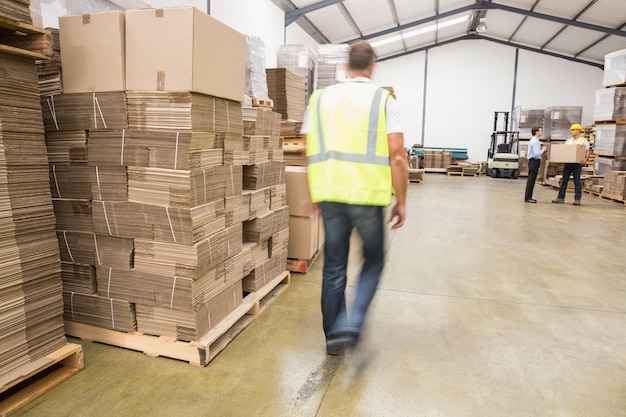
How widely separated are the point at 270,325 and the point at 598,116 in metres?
10.8

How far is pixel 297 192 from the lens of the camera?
14.7 feet

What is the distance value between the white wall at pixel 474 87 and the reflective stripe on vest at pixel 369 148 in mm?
17854

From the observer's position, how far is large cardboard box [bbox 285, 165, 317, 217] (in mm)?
4412

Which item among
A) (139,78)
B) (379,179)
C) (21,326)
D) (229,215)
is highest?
(139,78)

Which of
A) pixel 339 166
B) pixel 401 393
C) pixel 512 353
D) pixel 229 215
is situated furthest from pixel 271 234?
pixel 512 353

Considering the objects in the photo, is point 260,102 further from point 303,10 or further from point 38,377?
point 303,10

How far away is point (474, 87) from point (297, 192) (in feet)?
54.9

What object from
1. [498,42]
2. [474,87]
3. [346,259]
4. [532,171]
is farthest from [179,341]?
[498,42]

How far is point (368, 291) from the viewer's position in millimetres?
2523

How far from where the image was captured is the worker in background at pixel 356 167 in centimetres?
231

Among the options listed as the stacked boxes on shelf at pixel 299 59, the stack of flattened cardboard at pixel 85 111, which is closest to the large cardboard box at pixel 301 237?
the stack of flattened cardboard at pixel 85 111

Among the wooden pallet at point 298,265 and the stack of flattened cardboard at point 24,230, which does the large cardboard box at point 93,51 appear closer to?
the stack of flattened cardboard at point 24,230

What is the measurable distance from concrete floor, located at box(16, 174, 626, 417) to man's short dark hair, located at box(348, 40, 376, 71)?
5.78ft

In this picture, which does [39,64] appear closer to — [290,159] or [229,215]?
[229,215]
